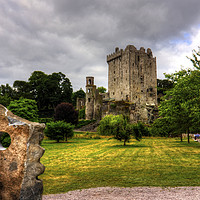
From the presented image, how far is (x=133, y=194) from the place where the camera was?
6777 millimetres

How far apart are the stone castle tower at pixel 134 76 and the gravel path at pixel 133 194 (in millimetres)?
59526

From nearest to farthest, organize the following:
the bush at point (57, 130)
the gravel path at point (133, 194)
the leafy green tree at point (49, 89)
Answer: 1. the gravel path at point (133, 194)
2. the bush at point (57, 130)
3. the leafy green tree at point (49, 89)

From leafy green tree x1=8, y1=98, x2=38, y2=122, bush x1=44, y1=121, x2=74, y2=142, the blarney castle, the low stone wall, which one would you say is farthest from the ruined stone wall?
the low stone wall

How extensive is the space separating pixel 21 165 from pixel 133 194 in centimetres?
366

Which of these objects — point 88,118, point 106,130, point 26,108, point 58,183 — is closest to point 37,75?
point 88,118

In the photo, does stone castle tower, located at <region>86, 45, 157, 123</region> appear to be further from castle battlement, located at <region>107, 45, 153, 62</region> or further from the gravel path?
the gravel path

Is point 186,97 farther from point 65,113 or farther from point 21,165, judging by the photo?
point 65,113

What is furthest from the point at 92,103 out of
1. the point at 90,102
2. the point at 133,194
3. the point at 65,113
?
the point at 133,194

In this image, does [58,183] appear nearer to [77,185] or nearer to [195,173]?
[77,185]

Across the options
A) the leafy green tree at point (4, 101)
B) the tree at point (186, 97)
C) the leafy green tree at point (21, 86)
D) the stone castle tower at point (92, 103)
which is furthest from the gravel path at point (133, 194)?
the leafy green tree at point (21, 86)

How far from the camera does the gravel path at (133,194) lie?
645cm

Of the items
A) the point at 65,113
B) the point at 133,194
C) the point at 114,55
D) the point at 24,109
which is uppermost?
the point at 114,55

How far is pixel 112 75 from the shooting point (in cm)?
7425

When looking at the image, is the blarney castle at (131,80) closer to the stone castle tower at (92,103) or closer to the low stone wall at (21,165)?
the stone castle tower at (92,103)
